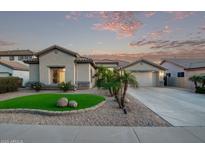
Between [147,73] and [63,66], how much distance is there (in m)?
13.1

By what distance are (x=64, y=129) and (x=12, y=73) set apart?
2130cm

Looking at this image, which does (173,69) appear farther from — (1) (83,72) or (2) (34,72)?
(2) (34,72)

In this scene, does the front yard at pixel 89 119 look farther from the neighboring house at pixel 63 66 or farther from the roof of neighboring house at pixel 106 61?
the roof of neighboring house at pixel 106 61

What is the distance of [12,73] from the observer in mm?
23469

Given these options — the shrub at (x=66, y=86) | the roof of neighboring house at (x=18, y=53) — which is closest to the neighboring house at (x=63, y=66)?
the shrub at (x=66, y=86)

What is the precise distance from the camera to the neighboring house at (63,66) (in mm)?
17594

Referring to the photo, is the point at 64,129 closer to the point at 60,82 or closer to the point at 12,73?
the point at 60,82

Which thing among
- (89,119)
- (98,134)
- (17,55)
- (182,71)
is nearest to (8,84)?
(89,119)

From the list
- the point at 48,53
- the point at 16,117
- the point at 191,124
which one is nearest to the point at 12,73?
the point at 48,53

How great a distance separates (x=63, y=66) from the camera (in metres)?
17.7

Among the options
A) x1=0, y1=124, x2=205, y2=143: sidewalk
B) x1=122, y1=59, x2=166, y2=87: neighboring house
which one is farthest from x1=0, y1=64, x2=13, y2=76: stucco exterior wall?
x1=0, y1=124, x2=205, y2=143: sidewalk

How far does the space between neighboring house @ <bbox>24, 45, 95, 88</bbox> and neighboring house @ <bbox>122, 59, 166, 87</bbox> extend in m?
9.40

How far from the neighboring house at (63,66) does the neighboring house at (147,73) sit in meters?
9.40
